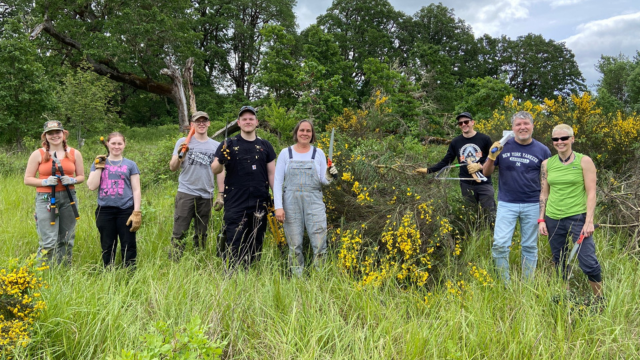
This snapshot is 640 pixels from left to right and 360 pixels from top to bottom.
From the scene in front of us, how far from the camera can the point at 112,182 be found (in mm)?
3592

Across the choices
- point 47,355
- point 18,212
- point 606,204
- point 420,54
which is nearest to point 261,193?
point 47,355

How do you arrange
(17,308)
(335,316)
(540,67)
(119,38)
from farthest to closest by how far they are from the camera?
1. (540,67)
2. (119,38)
3. (335,316)
4. (17,308)

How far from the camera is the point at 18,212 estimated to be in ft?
17.7

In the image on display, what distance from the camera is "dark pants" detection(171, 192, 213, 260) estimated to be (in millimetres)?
4035

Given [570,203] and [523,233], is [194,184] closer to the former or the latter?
[523,233]

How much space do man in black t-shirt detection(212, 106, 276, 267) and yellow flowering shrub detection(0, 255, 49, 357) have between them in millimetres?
1545

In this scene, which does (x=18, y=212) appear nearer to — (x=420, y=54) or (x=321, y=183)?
(x=321, y=183)

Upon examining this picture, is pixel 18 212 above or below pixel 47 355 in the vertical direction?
above

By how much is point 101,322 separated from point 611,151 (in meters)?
8.80

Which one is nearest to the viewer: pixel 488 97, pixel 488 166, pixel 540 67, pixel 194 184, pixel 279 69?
pixel 488 166

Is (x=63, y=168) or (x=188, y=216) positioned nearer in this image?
(x=63, y=168)

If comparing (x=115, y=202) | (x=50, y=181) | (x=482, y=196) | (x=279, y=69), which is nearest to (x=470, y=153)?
(x=482, y=196)

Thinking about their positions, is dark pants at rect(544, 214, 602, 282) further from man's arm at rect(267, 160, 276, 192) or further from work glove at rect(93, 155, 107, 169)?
work glove at rect(93, 155, 107, 169)

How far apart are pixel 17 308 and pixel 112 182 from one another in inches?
62.6
